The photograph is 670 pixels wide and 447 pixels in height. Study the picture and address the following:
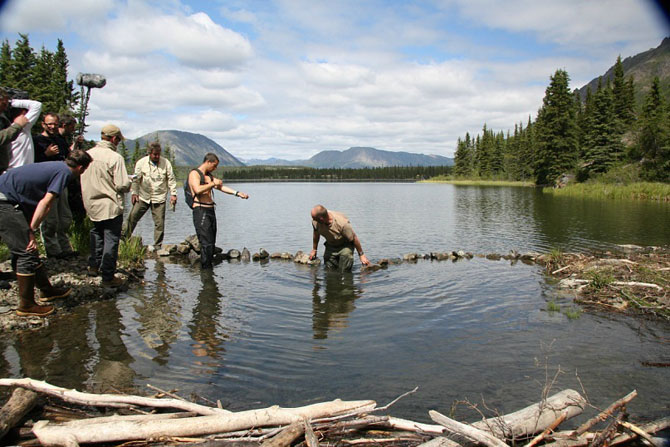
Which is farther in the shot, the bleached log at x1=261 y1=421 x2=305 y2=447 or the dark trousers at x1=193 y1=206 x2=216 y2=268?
the dark trousers at x1=193 y1=206 x2=216 y2=268

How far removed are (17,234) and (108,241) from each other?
1.89 meters

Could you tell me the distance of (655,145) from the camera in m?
47.1

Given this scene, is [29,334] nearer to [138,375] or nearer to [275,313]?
[138,375]

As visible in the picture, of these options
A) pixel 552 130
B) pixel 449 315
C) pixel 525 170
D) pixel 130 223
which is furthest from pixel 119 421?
pixel 525 170

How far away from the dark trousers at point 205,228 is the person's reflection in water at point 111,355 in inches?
120

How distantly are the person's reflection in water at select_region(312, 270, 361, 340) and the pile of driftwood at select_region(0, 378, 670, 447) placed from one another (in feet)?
10.8

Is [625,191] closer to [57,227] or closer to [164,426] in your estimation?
[57,227]

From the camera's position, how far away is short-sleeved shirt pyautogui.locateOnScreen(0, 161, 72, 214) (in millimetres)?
6223

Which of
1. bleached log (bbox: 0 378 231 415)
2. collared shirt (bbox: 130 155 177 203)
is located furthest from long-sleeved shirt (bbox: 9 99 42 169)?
bleached log (bbox: 0 378 231 415)

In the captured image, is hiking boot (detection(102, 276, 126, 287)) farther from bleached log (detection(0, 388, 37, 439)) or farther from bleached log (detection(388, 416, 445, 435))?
bleached log (detection(388, 416, 445, 435))

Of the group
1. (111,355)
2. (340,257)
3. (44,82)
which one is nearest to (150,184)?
(340,257)

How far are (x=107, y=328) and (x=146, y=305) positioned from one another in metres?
1.36

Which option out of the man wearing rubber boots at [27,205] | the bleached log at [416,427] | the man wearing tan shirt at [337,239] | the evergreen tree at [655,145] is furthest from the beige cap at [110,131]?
the evergreen tree at [655,145]

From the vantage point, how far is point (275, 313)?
26.8 ft
